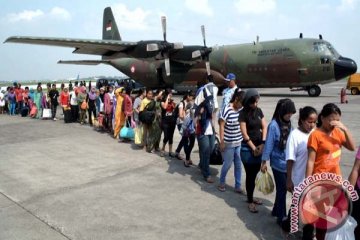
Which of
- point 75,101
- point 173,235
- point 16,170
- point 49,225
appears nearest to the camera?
point 173,235

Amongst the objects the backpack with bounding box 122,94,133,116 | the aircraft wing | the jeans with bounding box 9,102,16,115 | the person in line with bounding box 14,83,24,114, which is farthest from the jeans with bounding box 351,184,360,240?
the jeans with bounding box 9,102,16,115

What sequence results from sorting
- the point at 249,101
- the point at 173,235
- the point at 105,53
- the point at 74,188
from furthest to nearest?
the point at 105,53
the point at 74,188
the point at 249,101
the point at 173,235

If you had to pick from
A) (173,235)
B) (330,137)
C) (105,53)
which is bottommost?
(173,235)

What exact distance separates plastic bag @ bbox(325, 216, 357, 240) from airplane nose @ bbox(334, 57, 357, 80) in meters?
19.7

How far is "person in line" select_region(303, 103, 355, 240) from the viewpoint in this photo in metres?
3.46

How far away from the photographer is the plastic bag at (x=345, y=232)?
3148 millimetres

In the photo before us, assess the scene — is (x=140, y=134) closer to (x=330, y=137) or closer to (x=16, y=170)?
(x=16, y=170)

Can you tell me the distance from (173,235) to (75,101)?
1086 centimetres

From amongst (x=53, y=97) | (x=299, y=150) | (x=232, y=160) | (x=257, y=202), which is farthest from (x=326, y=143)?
(x=53, y=97)

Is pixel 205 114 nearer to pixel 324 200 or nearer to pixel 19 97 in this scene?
pixel 324 200

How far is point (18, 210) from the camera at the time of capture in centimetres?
508

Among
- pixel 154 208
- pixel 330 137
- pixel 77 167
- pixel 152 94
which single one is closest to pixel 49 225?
pixel 154 208

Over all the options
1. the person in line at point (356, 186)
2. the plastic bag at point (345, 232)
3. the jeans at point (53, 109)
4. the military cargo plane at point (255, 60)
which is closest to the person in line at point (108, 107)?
the jeans at point (53, 109)

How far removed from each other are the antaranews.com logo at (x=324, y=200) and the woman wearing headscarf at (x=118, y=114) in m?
7.22
